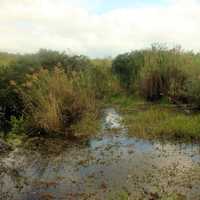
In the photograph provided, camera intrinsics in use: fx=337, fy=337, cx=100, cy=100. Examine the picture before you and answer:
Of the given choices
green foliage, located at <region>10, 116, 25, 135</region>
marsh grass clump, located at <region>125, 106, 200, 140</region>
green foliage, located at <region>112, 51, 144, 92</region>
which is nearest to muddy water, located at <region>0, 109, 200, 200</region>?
marsh grass clump, located at <region>125, 106, 200, 140</region>

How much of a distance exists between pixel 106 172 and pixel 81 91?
377 centimetres

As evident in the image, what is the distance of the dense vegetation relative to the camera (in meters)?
8.96

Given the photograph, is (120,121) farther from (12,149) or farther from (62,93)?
(12,149)

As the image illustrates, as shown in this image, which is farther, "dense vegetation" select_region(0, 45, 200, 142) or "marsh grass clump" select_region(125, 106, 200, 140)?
"dense vegetation" select_region(0, 45, 200, 142)

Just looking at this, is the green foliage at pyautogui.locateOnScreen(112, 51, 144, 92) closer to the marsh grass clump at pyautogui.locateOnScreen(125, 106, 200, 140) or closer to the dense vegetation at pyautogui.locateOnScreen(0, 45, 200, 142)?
the dense vegetation at pyautogui.locateOnScreen(0, 45, 200, 142)

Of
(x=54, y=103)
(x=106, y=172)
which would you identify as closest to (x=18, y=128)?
(x=54, y=103)

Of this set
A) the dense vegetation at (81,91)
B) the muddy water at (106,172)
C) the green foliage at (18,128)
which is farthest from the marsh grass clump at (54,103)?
the muddy water at (106,172)

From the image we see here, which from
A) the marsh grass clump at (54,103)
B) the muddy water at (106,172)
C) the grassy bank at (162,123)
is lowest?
the muddy water at (106,172)

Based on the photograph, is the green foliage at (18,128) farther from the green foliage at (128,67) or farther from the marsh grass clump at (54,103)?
the green foliage at (128,67)

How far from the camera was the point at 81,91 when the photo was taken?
952 cm

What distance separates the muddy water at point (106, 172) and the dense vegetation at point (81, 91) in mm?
1222

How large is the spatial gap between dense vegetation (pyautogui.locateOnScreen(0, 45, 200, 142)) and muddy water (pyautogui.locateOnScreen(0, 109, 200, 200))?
1222 millimetres

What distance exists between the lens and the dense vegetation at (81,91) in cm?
896

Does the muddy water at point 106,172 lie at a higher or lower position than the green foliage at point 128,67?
lower
